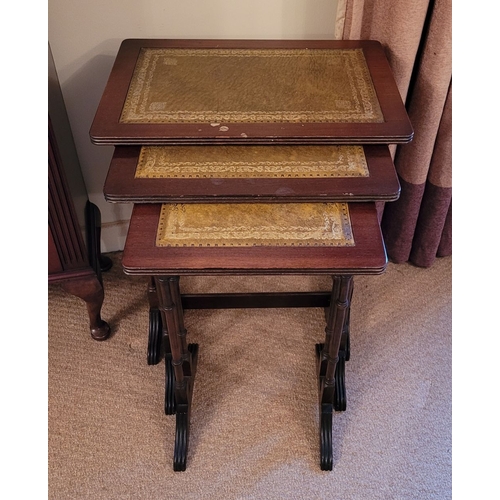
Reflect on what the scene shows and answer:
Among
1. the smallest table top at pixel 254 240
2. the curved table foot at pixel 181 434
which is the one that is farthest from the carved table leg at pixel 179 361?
the smallest table top at pixel 254 240

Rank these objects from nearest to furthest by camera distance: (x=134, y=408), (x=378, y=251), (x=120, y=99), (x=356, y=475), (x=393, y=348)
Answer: (x=378, y=251)
(x=120, y=99)
(x=356, y=475)
(x=134, y=408)
(x=393, y=348)

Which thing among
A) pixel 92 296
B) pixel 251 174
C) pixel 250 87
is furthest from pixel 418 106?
pixel 92 296

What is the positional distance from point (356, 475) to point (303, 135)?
743 mm

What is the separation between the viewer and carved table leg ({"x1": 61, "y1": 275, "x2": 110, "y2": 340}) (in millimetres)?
1358

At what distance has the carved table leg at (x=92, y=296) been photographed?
1358 mm

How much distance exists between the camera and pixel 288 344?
4.87 ft

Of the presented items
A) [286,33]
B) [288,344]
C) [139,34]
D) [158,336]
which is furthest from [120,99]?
[288,344]

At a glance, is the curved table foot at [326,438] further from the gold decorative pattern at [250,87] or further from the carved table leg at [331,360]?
the gold decorative pattern at [250,87]

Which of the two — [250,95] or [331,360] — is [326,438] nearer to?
[331,360]

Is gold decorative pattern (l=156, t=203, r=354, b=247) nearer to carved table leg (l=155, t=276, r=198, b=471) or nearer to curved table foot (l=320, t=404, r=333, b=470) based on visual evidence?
carved table leg (l=155, t=276, r=198, b=471)

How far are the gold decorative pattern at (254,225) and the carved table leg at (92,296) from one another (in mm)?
482

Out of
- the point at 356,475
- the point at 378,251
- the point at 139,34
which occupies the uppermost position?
the point at 139,34

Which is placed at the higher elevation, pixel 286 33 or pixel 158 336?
pixel 286 33

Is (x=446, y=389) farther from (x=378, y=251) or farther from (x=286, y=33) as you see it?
(x=286, y=33)
